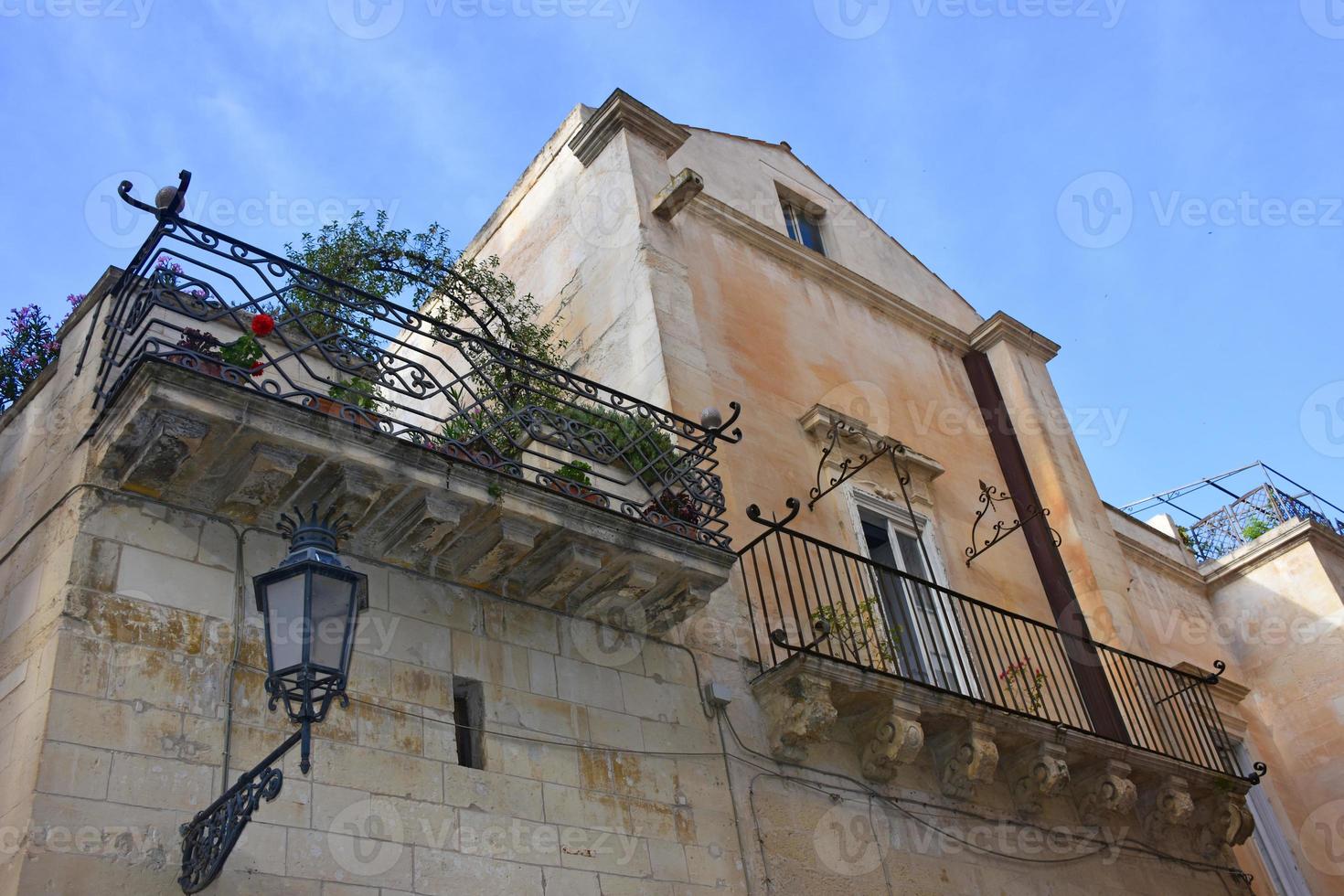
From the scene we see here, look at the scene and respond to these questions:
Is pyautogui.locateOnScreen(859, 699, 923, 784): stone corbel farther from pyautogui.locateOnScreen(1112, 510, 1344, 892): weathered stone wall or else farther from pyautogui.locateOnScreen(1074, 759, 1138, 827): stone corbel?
pyautogui.locateOnScreen(1112, 510, 1344, 892): weathered stone wall

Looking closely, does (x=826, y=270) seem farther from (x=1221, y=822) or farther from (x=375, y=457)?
(x=375, y=457)

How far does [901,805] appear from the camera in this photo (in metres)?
8.97

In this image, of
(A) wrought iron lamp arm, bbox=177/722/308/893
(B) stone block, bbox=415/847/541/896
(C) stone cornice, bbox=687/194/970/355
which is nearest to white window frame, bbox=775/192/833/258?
(C) stone cornice, bbox=687/194/970/355

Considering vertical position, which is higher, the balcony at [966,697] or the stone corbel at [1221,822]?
the balcony at [966,697]

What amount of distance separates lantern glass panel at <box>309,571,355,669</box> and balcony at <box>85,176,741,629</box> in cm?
139

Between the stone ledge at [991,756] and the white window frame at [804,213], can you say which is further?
the white window frame at [804,213]

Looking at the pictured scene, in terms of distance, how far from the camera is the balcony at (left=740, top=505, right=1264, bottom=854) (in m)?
8.71

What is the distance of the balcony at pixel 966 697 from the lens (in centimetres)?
871

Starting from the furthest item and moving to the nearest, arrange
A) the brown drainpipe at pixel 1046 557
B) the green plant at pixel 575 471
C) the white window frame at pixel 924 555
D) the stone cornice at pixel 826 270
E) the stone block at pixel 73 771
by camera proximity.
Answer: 1. the stone cornice at pixel 826 270
2. the brown drainpipe at pixel 1046 557
3. the white window frame at pixel 924 555
4. the green plant at pixel 575 471
5. the stone block at pixel 73 771

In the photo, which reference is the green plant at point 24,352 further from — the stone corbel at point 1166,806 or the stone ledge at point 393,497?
the stone corbel at point 1166,806

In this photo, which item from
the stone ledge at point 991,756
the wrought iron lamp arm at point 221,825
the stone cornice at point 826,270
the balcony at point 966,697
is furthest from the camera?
the stone cornice at point 826,270

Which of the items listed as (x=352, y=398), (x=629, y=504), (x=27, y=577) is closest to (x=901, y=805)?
(x=629, y=504)

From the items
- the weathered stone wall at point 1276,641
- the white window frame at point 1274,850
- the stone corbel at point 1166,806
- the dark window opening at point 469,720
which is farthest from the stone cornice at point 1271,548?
the dark window opening at point 469,720

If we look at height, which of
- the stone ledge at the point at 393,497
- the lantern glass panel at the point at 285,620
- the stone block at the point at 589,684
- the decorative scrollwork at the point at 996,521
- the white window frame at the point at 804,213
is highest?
the white window frame at the point at 804,213
